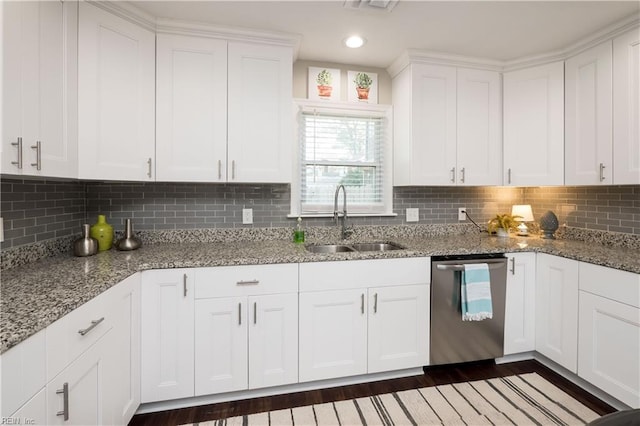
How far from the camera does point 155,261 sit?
182cm

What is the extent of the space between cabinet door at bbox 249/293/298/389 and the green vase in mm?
1068

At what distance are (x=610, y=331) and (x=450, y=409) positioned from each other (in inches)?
40.4

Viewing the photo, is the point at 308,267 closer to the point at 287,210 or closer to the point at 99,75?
the point at 287,210

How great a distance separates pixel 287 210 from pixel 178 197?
0.83 metres

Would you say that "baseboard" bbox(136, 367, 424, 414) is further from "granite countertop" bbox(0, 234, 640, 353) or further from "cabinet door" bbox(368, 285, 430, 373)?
"granite countertop" bbox(0, 234, 640, 353)

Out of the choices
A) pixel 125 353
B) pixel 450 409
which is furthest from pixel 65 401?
pixel 450 409

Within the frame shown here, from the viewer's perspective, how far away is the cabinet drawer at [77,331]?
41.2 inches

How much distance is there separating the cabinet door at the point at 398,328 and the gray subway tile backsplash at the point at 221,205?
2.67ft

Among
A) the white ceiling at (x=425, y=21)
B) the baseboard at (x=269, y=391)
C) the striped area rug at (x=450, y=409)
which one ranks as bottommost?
the striped area rug at (x=450, y=409)

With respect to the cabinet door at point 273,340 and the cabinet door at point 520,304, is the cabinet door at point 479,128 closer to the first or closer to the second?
the cabinet door at point 520,304

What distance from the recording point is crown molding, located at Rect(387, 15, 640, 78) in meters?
2.26

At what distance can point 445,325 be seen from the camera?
2.21 meters

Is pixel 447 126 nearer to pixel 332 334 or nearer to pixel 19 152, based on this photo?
pixel 332 334

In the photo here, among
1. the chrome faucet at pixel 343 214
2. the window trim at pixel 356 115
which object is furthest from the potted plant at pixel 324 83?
the chrome faucet at pixel 343 214
